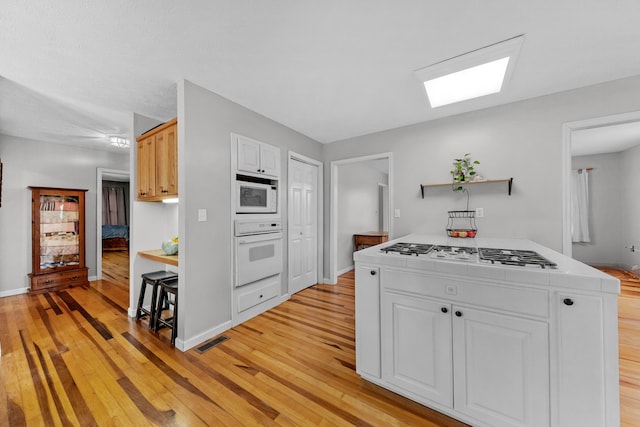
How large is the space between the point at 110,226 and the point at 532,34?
10369 mm

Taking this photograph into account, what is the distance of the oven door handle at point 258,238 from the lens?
2721mm

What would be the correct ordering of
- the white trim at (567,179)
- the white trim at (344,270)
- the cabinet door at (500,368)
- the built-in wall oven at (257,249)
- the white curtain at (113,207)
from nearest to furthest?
the cabinet door at (500,368), the white trim at (567,179), the built-in wall oven at (257,249), the white trim at (344,270), the white curtain at (113,207)

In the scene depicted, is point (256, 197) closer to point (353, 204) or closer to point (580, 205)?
A: point (353, 204)

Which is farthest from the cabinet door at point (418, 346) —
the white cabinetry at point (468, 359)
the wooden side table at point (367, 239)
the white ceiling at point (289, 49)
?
the wooden side table at point (367, 239)

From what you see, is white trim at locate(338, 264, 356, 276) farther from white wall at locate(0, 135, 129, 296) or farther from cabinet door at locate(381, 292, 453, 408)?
white wall at locate(0, 135, 129, 296)

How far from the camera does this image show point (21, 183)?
3.84 meters

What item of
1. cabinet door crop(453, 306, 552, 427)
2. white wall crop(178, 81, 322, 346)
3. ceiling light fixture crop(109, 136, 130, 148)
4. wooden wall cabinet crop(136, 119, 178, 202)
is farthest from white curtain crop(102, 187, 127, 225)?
cabinet door crop(453, 306, 552, 427)

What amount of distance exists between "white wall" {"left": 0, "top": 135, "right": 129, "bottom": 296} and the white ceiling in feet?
4.65

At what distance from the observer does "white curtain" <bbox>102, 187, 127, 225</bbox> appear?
7.99 meters

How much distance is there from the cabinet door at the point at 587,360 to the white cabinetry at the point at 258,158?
2785 millimetres

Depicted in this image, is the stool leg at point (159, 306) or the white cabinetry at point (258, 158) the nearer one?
the stool leg at point (159, 306)

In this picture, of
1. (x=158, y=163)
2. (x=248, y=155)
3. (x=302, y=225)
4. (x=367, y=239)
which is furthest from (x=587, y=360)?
(x=367, y=239)

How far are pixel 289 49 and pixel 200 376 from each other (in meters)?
2.61

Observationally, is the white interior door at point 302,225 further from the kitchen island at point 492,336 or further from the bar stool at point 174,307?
the kitchen island at point 492,336
